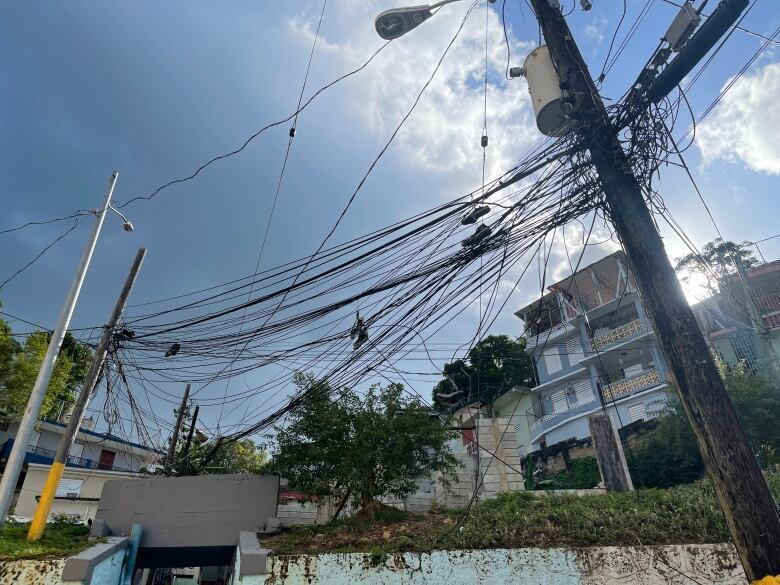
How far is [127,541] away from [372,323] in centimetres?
843

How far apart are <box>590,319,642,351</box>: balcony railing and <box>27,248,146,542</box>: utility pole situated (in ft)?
72.8

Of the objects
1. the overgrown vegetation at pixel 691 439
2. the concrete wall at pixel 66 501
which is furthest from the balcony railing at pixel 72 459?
the overgrown vegetation at pixel 691 439

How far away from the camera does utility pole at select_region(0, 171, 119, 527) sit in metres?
8.18

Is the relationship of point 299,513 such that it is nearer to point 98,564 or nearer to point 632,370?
point 98,564

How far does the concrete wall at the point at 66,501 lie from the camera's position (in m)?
19.5

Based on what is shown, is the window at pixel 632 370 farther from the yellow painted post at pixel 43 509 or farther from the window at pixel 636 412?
the yellow painted post at pixel 43 509

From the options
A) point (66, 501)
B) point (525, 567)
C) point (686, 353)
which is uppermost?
point (66, 501)

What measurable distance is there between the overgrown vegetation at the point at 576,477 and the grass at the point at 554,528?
31.1 ft

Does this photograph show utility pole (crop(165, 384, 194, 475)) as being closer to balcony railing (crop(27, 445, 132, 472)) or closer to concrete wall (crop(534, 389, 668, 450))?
balcony railing (crop(27, 445, 132, 472))

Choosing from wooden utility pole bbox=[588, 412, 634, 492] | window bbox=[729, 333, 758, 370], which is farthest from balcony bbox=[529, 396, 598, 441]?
wooden utility pole bbox=[588, 412, 634, 492]

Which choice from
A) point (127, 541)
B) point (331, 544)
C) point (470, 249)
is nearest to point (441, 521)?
point (331, 544)

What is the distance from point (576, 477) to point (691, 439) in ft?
19.1

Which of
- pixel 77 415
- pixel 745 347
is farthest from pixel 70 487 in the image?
pixel 745 347

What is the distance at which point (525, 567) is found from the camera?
7285 mm
